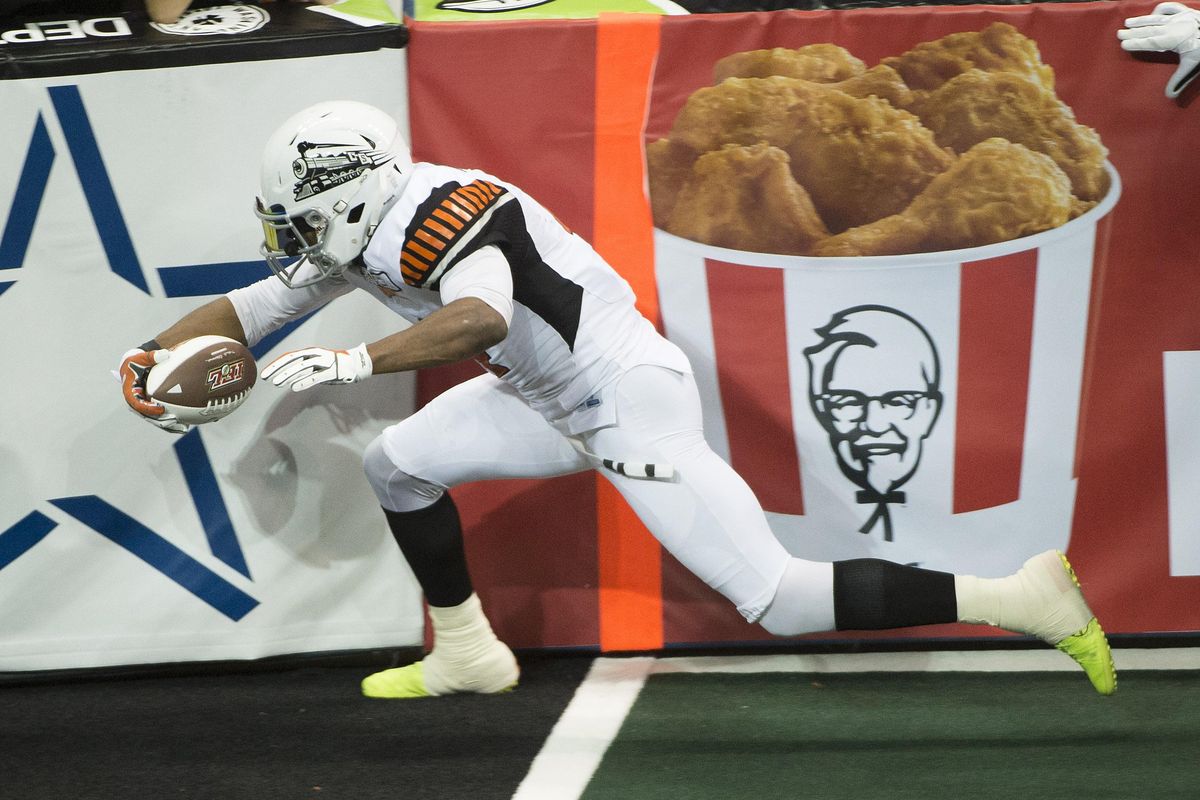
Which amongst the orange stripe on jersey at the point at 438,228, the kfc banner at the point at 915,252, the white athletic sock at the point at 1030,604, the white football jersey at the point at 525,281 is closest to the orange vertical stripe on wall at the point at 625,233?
the kfc banner at the point at 915,252

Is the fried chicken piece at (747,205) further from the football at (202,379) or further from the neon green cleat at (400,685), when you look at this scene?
the neon green cleat at (400,685)

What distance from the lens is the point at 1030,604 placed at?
2.33m

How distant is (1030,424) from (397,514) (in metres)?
1.44

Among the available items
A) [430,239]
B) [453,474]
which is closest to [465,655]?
[453,474]

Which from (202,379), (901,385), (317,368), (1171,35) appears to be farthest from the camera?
(901,385)

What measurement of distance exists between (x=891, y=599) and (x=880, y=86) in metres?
1.11

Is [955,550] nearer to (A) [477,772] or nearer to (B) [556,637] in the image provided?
(B) [556,637]

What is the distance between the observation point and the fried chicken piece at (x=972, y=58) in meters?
2.60

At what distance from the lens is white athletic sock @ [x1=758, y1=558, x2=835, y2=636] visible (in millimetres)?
2348

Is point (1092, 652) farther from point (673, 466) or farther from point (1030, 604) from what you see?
point (673, 466)

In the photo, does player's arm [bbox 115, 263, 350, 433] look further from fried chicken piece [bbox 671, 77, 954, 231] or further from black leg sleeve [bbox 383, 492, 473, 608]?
fried chicken piece [bbox 671, 77, 954, 231]

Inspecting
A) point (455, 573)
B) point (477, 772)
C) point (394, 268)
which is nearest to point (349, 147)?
point (394, 268)

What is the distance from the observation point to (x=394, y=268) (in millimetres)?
2285

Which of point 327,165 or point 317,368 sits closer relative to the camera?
point 317,368
